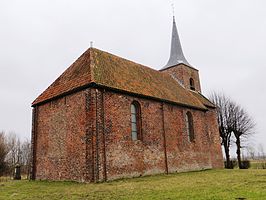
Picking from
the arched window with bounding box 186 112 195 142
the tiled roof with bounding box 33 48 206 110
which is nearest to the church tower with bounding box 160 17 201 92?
the tiled roof with bounding box 33 48 206 110

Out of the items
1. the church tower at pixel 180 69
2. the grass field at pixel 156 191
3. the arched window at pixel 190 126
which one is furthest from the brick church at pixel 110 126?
the church tower at pixel 180 69

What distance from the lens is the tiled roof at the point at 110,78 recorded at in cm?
1603

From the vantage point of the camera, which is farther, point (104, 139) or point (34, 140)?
point (34, 140)

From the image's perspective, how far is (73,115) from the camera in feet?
51.1

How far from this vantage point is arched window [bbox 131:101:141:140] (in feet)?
55.8

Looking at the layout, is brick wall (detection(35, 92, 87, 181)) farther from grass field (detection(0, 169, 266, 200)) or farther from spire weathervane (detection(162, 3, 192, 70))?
spire weathervane (detection(162, 3, 192, 70))

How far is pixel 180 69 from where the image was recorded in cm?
2819

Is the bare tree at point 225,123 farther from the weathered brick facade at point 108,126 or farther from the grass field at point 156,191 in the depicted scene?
the grass field at point 156,191

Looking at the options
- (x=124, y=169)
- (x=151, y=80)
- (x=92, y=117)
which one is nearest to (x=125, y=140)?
(x=124, y=169)

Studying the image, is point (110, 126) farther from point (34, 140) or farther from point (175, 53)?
point (175, 53)

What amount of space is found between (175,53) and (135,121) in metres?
16.0

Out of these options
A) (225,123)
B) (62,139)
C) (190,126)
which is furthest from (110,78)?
(225,123)

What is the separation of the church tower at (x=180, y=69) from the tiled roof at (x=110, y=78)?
18.1ft

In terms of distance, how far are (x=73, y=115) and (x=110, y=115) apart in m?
2.29
